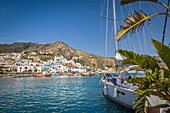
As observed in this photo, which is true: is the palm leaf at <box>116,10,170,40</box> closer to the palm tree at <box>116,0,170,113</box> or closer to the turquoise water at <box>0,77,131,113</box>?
the palm tree at <box>116,0,170,113</box>

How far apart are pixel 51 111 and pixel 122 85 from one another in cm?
730

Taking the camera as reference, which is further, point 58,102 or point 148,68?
point 58,102

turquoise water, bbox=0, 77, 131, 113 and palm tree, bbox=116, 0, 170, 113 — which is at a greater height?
palm tree, bbox=116, 0, 170, 113

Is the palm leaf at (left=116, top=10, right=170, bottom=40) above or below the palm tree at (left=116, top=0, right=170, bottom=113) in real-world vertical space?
above

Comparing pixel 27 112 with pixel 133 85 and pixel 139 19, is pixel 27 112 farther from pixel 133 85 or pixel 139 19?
pixel 139 19

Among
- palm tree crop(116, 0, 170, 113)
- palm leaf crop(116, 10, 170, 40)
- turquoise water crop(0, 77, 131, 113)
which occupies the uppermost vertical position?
palm leaf crop(116, 10, 170, 40)

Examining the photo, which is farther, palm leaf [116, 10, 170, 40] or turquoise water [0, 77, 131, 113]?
turquoise water [0, 77, 131, 113]

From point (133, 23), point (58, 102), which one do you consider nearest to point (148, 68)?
point (133, 23)

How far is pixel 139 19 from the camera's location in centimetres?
532

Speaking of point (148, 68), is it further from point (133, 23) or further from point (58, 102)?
point (58, 102)

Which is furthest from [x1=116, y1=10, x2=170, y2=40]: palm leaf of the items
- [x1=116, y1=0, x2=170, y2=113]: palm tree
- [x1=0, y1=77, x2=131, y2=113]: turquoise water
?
[x1=0, y1=77, x2=131, y2=113]: turquoise water

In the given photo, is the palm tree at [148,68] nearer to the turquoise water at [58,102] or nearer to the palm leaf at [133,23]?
the palm leaf at [133,23]

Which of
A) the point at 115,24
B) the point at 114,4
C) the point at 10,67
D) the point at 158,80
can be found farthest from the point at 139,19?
the point at 10,67

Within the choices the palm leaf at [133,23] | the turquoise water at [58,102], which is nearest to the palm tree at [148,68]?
the palm leaf at [133,23]
